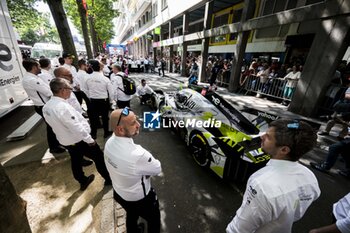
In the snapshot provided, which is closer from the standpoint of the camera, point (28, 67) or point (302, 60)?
point (28, 67)

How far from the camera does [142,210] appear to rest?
64.7 inches

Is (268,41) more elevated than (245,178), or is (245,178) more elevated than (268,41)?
(268,41)

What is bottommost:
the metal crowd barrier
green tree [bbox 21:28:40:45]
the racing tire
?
the racing tire

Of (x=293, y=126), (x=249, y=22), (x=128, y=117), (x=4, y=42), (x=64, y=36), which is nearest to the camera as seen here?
(x=293, y=126)

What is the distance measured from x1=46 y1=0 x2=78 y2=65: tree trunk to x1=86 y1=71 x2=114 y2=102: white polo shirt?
3812mm

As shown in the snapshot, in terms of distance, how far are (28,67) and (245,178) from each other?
493 centimetres

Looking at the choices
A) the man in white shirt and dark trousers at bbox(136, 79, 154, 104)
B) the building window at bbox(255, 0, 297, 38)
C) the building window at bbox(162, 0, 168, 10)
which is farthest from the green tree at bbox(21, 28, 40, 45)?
the building window at bbox(255, 0, 297, 38)

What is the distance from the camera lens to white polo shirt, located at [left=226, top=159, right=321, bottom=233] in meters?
1.03

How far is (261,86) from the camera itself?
28.5 ft

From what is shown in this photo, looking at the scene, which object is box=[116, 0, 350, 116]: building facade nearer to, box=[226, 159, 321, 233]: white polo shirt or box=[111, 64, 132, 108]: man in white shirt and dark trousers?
box=[226, 159, 321, 233]: white polo shirt

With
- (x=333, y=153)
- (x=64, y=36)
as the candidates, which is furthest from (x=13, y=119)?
(x=333, y=153)

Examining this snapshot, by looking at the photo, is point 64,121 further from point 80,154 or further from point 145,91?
point 145,91

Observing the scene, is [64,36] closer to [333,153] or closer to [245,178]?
[245,178]

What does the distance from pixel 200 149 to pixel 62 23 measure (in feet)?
23.7
